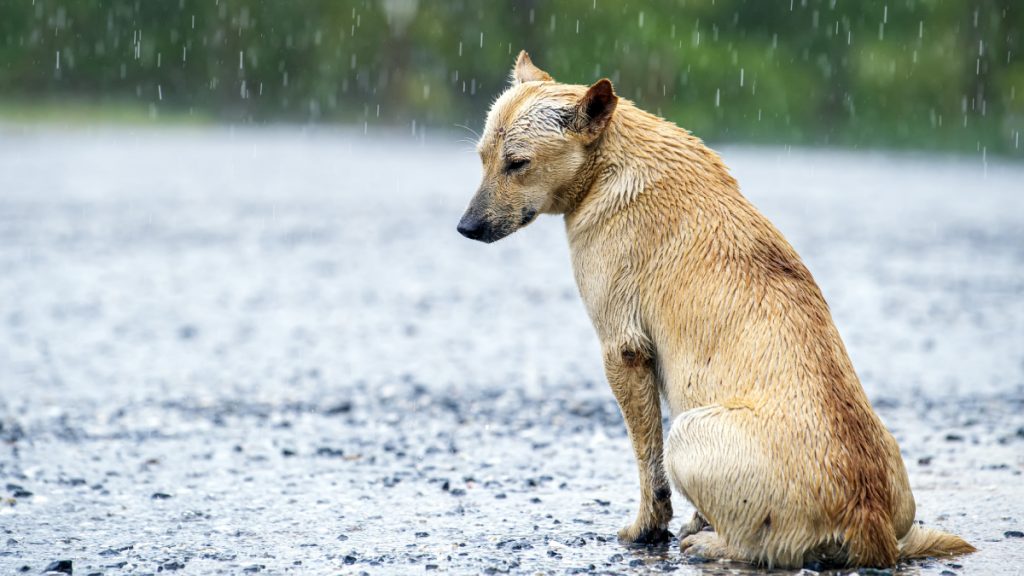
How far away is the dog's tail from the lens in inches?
230

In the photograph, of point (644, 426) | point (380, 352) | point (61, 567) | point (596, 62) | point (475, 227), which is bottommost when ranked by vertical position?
point (380, 352)

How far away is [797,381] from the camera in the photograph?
559cm

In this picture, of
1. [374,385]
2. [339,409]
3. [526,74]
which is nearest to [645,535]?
[526,74]

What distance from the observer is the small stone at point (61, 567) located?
19.5ft

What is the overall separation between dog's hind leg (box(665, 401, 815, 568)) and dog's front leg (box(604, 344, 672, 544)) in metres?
0.48

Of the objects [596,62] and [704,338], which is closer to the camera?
[704,338]

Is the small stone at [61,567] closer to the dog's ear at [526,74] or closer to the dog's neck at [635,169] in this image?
the dog's neck at [635,169]

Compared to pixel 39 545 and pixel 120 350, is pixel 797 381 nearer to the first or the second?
pixel 39 545

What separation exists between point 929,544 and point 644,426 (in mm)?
1448

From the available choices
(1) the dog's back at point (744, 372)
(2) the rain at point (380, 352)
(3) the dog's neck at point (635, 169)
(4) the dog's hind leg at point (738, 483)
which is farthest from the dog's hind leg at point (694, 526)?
(3) the dog's neck at point (635, 169)

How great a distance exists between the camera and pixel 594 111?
6.27 meters

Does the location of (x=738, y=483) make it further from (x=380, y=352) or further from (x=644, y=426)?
(x=380, y=352)

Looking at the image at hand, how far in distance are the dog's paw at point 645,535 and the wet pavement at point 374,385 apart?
0.34ft

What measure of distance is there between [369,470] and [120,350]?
5311 millimetres
